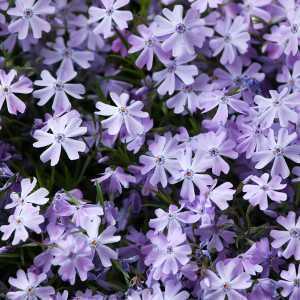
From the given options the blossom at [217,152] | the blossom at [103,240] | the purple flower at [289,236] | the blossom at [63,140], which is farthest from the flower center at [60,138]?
the purple flower at [289,236]

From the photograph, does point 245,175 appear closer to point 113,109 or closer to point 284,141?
point 284,141

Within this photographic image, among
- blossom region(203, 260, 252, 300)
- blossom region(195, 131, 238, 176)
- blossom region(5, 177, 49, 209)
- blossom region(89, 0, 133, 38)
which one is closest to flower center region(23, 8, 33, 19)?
blossom region(89, 0, 133, 38)

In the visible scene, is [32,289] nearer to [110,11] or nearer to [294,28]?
[110,11]

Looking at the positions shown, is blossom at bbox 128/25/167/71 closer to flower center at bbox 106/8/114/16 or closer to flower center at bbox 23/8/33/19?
flower center at bbox 106/8/114/16

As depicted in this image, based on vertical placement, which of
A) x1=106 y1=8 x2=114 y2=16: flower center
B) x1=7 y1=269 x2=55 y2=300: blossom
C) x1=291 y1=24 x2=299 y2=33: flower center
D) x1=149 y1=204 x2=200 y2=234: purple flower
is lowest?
x1=7 y1=269 x2=55 y2=300: blossom

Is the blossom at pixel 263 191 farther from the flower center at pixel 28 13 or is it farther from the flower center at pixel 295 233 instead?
the flower center at pixel 28 13

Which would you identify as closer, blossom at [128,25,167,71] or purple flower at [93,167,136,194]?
purple flower at [93,167,136,194]

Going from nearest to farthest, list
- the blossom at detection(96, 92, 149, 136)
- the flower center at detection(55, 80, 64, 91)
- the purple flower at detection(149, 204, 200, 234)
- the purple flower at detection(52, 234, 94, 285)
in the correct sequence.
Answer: the purple flower at detection(52, 234, 94, 285)
the purple flower at detection(149, 204, 200, 234)
the blossom at detection(96, 92, 149, 136)
the flower center at detection(55, 80, 64, 91)
